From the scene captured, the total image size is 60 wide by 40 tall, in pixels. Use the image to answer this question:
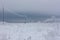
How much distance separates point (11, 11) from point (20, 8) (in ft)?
0.43

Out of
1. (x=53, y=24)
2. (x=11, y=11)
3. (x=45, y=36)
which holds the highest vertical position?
(x=11, y=11)

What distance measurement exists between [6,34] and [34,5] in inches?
21.8

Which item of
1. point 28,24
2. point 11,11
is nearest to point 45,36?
point 28,24

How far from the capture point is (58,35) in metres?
1.10

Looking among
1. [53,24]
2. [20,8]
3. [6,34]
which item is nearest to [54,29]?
[53,24]

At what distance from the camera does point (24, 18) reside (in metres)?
1.12

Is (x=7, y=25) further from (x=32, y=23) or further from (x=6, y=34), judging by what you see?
(x=32, y=23)

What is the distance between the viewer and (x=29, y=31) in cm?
111

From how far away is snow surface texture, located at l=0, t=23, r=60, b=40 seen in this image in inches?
43.4

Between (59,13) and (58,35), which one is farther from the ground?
(59,13)

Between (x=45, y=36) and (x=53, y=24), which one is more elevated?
(x=53, y=24)

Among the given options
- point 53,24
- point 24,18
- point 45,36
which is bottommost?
point 45,36

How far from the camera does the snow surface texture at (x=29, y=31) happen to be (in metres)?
1.10

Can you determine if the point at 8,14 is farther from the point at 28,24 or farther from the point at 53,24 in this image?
the point at 53,24
